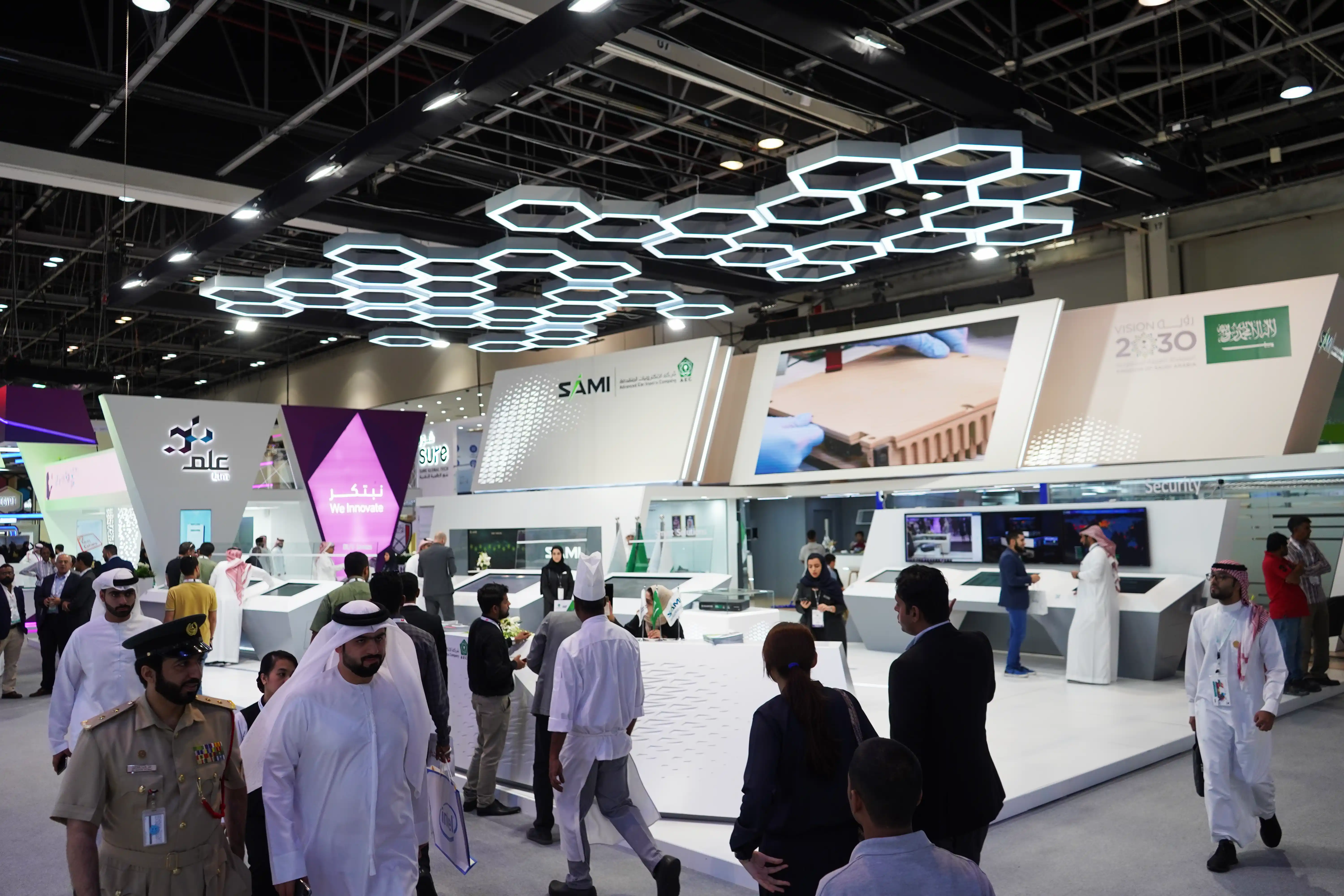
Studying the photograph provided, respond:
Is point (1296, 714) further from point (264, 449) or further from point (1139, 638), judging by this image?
point (264, 449)

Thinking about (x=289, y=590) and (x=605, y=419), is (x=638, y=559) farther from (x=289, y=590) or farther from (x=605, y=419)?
(x=289, y=590)

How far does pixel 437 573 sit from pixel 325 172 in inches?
181

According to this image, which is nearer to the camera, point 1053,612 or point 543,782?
point 543,782

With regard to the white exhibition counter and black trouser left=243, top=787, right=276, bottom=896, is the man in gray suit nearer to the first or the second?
the white exhibition counter

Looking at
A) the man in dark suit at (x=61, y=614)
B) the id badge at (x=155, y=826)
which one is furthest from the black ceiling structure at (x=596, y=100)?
the id badge at (x=155, y=826)

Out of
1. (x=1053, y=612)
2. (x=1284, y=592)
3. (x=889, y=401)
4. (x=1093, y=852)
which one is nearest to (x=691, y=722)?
(x=1093, y=852)

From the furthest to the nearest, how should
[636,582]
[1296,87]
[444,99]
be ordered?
[636,582] < [1296,87] < [444,99]

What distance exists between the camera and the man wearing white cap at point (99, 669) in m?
4.24

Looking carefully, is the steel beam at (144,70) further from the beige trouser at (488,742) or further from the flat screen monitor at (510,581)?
the flat screen monitor at (510,581)

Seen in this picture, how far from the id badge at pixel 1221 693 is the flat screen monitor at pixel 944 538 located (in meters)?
6.88

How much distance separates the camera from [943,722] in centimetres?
281

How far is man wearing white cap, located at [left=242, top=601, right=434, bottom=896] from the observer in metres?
2.72

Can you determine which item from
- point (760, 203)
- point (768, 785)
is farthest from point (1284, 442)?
point (768, 785)

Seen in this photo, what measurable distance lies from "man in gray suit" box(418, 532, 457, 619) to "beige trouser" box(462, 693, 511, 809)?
6.61 m
